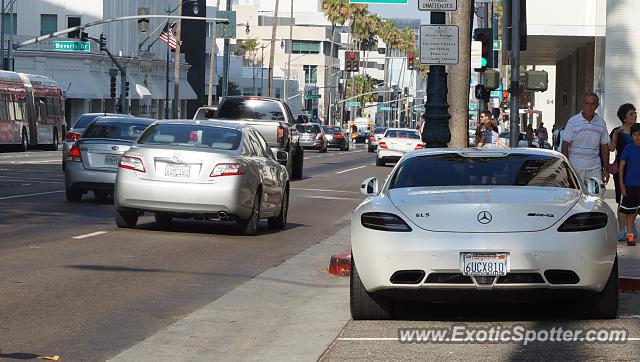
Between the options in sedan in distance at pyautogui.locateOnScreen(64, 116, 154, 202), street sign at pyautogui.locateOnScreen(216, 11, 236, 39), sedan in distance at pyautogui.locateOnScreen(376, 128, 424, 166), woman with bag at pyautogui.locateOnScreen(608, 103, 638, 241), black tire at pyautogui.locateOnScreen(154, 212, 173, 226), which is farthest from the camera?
street sign at pyautogui.locateOnScreen(216, 11, 236, 39)

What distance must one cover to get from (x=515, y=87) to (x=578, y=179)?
34.2ft

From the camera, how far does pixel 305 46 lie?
534 feet

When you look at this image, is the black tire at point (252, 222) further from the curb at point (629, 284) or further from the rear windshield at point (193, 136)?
the curb at point (629, 284)

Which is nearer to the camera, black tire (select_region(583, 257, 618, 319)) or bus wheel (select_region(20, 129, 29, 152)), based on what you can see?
black tire (select_region(583, 257, 618, 319))

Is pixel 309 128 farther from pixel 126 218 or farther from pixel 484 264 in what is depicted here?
pixel 484 264

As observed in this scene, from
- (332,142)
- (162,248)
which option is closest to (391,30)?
(332,142)

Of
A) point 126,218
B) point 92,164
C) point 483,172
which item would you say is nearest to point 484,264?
point 483,172

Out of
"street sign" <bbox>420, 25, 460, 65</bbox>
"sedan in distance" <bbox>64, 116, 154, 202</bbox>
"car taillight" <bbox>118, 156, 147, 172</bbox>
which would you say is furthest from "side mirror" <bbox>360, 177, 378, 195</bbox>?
"sedan in distance" <bbox>64, 116, 154, 202</bbox>

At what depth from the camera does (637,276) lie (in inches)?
504

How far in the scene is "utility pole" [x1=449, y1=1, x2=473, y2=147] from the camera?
2222cm

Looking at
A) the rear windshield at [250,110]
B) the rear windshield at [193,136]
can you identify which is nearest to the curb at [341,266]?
the rear windshield at [193,136]

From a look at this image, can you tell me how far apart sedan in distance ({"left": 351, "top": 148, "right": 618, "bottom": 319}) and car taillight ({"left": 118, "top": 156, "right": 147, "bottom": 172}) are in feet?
26.0

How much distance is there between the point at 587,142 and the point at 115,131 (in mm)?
10876

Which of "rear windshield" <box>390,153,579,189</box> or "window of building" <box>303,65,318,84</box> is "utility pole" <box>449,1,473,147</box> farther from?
"window of building" <box>303,65,318,84</box>
